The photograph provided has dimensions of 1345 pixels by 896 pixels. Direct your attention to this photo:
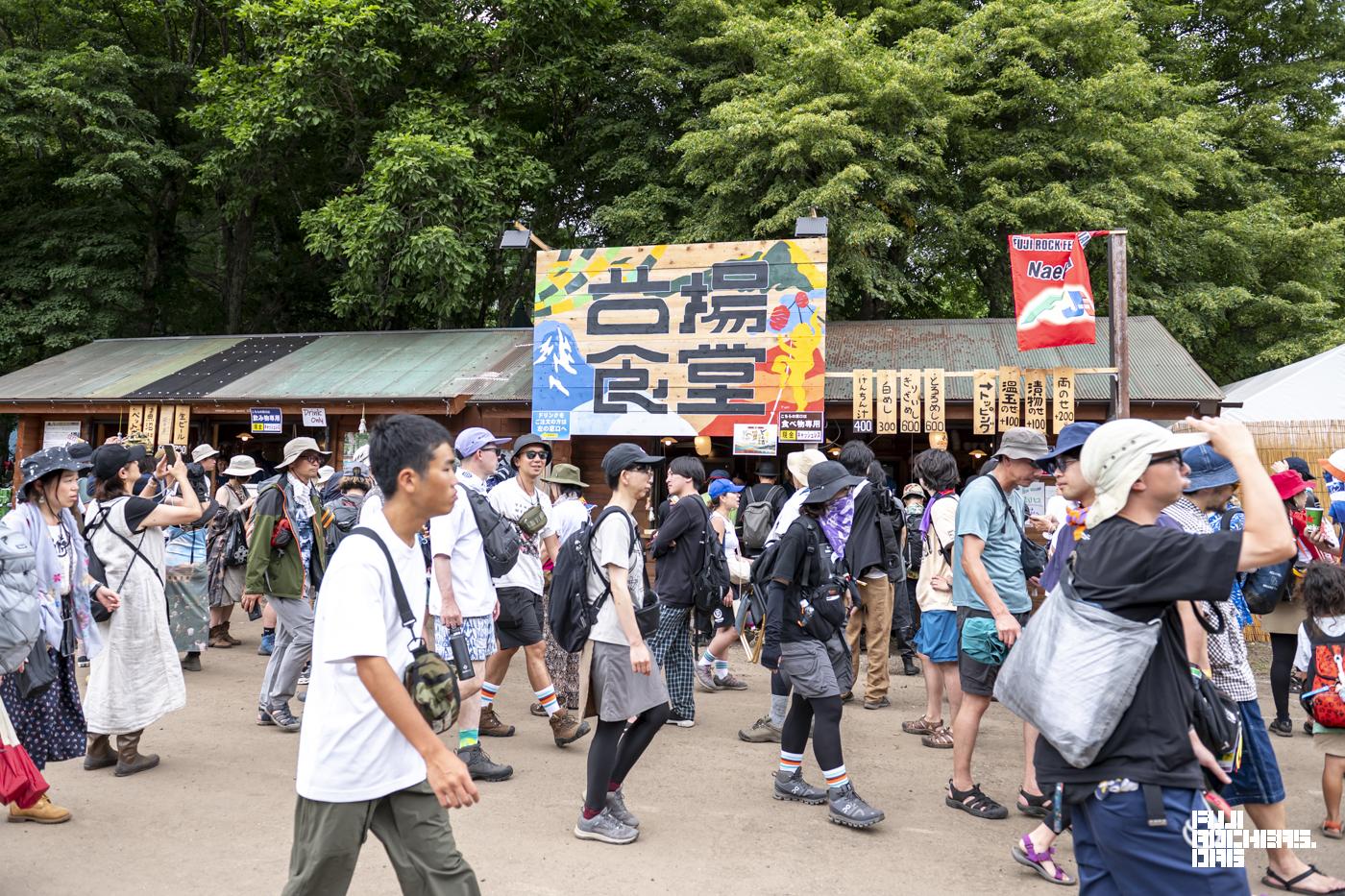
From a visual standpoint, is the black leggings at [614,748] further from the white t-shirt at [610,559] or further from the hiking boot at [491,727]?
the hiking boot at [491,727]

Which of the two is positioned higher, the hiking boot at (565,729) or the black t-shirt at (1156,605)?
the black t-shirt at (1156,605)

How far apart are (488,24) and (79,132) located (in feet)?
28.5

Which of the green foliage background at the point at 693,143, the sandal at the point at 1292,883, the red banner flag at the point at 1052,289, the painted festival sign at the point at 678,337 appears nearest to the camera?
the sandal at the point at 1292,883

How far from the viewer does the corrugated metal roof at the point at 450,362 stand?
12.0m

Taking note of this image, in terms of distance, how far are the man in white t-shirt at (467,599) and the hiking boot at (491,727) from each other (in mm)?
417

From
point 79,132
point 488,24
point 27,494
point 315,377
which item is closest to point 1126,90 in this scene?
point 488,24

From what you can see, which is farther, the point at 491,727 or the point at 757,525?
the point at 757,525

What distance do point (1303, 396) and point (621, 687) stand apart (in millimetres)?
11484

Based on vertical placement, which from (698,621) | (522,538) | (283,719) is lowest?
(283,719)

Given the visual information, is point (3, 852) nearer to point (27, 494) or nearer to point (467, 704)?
point (27, 494)

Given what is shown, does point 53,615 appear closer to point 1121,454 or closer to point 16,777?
point 16,777

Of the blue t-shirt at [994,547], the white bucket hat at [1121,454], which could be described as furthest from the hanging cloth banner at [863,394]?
the white bucket hat at [1121,454]

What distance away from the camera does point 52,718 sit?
4.32m

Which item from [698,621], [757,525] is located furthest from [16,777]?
[757,525]
